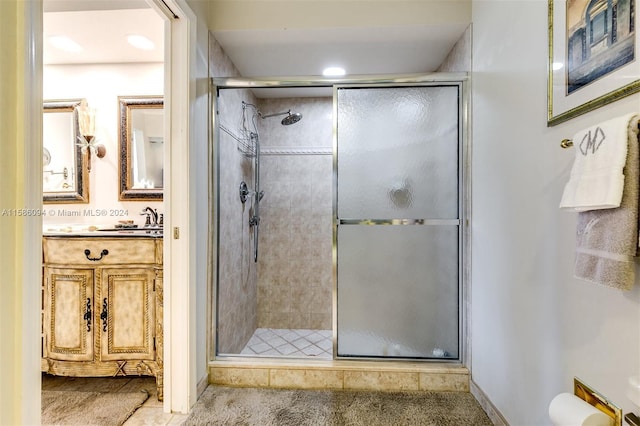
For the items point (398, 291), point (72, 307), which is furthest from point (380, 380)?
point (72, 307)

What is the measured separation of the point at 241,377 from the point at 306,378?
41cm

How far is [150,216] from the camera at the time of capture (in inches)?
95.7

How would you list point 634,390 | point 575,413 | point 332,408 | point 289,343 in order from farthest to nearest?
point 289,343 < point 332,408 < point 575,413 < point 634,390

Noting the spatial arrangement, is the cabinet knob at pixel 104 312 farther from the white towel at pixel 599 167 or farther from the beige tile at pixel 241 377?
the white towel at pixel 599 167

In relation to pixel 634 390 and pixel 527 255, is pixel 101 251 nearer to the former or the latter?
pixel 527 255

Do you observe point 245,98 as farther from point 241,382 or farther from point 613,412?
point 613,412

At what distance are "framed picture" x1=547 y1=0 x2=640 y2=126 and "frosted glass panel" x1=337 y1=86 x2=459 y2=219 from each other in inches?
33.0

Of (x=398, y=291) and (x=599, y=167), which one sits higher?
(x=599, y=167)

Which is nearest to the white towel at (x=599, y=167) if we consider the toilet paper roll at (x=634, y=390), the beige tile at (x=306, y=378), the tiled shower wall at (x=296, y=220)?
the toilet paper roll at (x=634, y=390)

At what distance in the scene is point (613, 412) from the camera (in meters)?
0.92

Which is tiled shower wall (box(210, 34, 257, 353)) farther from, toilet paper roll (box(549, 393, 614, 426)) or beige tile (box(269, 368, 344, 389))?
toilet paper roll (box(549, 393, 614, 426))

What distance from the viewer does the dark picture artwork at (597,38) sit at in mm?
875

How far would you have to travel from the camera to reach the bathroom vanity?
1.83 metres

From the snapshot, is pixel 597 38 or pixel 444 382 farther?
pixel 444 382
